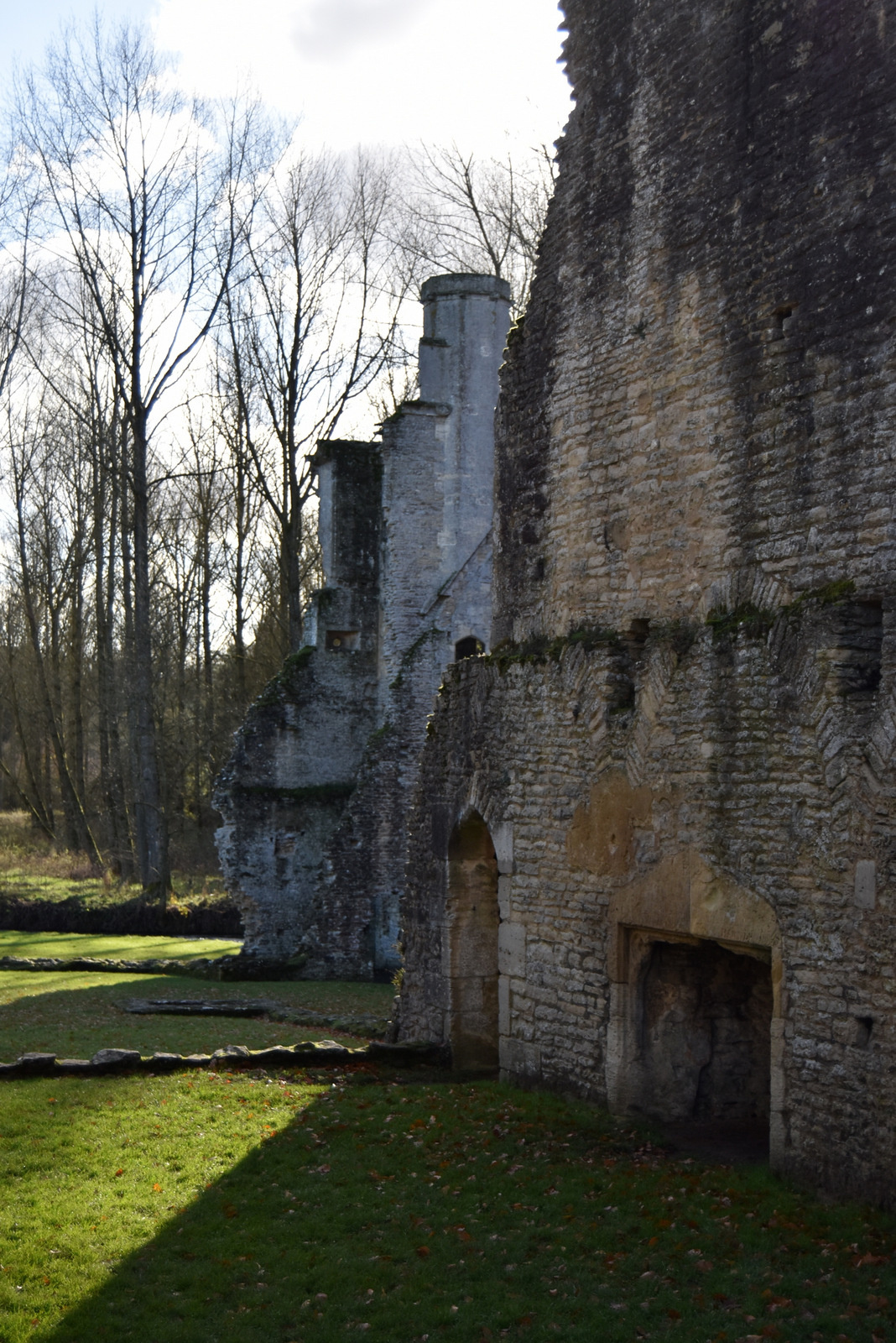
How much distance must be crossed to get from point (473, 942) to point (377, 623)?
10921mm

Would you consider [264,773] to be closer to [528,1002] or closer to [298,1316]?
[528,1002]

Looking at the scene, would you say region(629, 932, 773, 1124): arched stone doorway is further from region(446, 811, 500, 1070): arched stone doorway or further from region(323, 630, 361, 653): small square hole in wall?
region(323, 630, 361, 653): small square hole in wall

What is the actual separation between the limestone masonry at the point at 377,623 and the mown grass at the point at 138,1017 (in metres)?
2.10

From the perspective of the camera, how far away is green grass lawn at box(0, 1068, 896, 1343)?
225 inches

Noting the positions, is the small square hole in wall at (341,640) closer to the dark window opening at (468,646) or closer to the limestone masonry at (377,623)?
the limestone masonry at (377,623)

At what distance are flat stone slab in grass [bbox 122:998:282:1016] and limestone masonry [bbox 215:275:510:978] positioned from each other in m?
3.94

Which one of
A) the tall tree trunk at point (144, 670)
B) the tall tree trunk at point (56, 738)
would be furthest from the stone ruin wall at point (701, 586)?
the tall tree trunk at point (56, 738)

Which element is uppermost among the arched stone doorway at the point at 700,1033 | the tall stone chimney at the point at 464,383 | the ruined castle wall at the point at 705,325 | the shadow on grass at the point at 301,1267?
the tall stone chimney at the point at 464,383

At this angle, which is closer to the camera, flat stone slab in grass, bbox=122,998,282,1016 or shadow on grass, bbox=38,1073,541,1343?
shadow on grass, bbox=38,1073,541,1343

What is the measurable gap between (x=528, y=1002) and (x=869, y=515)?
4840 millimetres

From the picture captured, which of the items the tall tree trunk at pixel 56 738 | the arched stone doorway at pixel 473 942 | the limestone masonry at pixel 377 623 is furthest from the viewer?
the tall tree trunk at pixel 56 738

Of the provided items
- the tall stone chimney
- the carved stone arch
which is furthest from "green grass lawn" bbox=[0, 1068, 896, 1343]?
the tall stone chimney

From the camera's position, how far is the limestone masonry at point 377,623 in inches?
796

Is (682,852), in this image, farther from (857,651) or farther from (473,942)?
(473,942)
